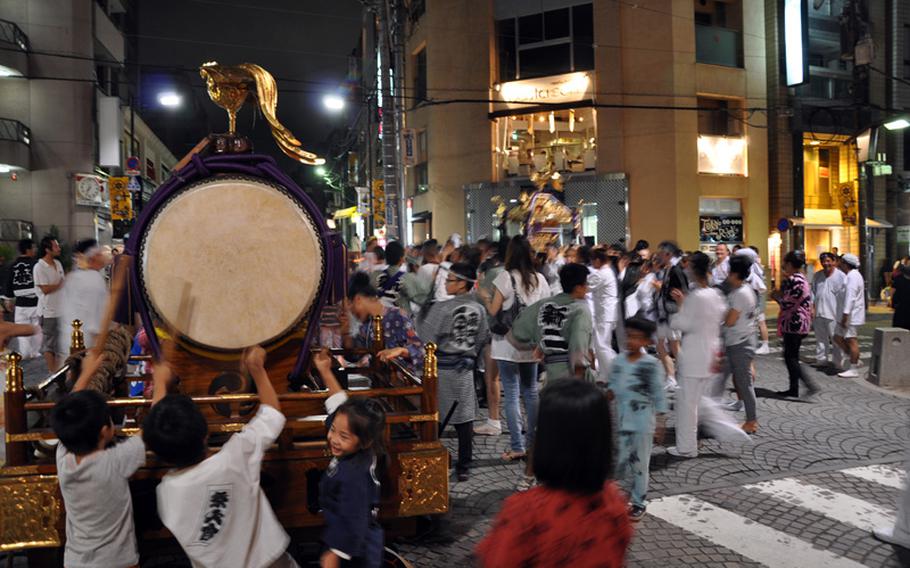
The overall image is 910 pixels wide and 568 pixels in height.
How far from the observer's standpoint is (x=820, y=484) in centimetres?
577

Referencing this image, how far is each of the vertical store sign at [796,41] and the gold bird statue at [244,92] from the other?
17.8m

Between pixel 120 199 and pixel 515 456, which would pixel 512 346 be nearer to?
pixel 515 456

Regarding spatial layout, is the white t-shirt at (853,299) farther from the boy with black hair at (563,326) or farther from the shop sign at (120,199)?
the shop sign at (120,199)

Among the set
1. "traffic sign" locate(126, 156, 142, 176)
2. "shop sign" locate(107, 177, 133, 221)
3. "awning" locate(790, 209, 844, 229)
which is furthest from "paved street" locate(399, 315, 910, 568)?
"awning" locate(790, 209, 844, 229)

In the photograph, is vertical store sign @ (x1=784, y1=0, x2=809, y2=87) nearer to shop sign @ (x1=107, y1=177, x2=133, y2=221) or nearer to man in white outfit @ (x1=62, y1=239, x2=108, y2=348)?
man in white outfit @ (x1=62, y1=239, x2=108, y2=348)

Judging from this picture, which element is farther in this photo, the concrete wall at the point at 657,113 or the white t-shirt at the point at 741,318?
the concrete wall at the point at 657,113

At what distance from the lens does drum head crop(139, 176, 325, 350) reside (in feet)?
14.4

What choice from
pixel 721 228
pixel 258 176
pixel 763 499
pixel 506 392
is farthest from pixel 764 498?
pixel 721 228

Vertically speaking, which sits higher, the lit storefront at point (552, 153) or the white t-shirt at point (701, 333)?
the lit storefront at point (552, 153)

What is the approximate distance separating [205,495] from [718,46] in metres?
23.3

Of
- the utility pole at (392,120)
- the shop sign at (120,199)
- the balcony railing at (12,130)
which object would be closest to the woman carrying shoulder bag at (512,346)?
the utility pole at (392,120)

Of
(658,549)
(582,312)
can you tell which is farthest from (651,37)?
(658,549)

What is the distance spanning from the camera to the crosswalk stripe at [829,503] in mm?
5043

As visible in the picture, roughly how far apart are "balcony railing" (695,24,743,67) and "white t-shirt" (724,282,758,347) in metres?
16.9
